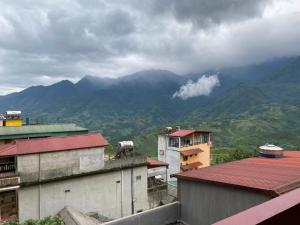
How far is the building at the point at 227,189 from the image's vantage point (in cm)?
919

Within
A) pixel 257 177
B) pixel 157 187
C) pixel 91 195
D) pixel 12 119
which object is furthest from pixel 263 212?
pixel 12 119

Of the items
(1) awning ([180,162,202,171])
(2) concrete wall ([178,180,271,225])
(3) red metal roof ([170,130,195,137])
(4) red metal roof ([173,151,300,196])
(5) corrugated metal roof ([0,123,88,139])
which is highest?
(5) corrugated metal roof ([0,123,88,139])

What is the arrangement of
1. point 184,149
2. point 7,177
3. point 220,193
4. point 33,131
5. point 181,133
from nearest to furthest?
point 220,193, point 7,177, point 33,131, point 184,149, point 181,133

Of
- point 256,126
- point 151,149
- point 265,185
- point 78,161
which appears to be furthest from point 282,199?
point 256,126

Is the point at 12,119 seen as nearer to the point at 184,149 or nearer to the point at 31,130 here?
the point at 31,130

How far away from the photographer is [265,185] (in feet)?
30.6

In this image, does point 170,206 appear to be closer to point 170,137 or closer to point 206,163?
point 170,137

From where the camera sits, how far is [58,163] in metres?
26.4

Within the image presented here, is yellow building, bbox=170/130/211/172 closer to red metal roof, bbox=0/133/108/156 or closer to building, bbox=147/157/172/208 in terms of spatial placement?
building, bbox=147/157/172/208

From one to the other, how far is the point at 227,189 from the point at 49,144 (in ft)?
68.4

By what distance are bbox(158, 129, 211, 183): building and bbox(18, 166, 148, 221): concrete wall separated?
69.6 ft

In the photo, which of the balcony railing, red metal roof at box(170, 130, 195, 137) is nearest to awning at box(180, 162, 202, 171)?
red metal roof at box(170, 130, 195, 137)

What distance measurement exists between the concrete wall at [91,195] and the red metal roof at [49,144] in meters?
3.14

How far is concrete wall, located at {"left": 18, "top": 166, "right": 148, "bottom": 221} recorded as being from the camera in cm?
2458
